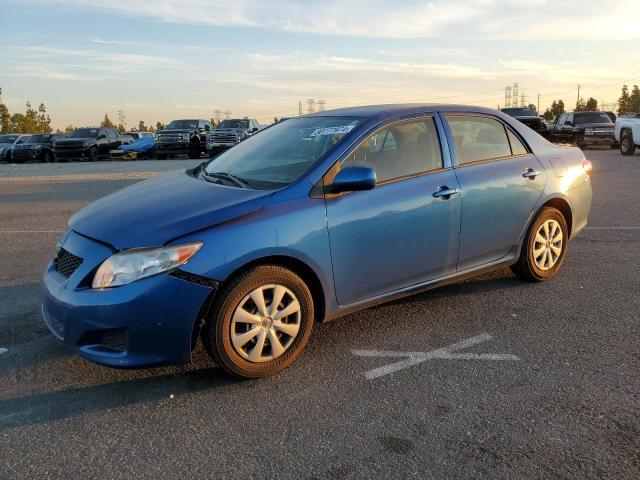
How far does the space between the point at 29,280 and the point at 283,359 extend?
320 centimetres

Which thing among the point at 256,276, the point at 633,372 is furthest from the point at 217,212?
the point at 633,372

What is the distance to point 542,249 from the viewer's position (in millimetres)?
Result: 5000

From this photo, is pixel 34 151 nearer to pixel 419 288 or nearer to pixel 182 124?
pixel 182 124

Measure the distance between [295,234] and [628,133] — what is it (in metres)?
20.1

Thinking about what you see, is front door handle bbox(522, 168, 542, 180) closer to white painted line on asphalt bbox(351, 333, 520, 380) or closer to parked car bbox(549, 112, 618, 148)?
white painted line on asphalt bbox(351, 333, 520, 380)

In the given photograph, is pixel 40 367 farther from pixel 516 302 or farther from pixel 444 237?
pixel 516 302

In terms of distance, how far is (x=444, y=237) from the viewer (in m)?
4.12

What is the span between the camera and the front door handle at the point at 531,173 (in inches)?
186

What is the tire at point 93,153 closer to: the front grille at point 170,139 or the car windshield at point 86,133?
the car windshield at point 86,133

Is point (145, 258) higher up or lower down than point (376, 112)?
lower down

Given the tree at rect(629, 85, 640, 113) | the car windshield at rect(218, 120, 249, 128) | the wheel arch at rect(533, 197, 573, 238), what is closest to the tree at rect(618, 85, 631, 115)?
the tree at rect(629, 85, 640, 113)

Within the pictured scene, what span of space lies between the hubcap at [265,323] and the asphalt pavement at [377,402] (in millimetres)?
190

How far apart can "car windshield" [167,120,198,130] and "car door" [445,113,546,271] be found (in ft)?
83.8

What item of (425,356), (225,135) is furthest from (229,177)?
(225,135)
